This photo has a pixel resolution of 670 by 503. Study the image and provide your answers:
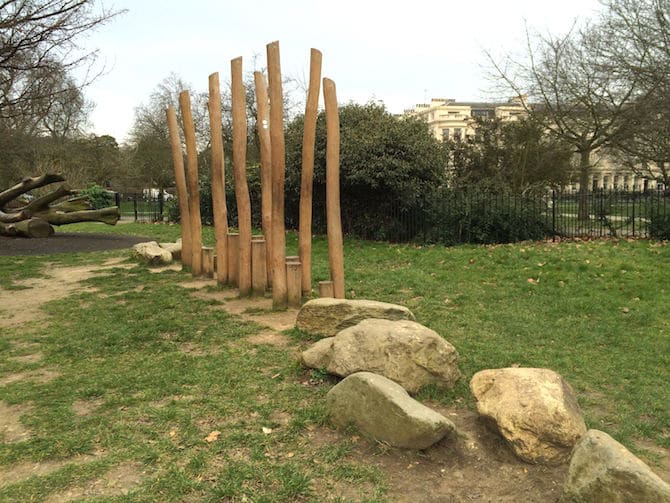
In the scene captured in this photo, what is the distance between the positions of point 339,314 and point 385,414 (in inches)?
82.8

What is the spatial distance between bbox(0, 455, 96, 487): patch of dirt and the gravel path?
1021cm

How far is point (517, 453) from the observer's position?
10.1ft

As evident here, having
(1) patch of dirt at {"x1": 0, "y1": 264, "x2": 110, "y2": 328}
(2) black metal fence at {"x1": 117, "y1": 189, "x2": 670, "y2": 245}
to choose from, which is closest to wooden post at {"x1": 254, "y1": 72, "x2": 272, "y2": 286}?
(1) patch of dirt at {"x1": 0, "y1": 264, "x2": 110, "y2": 328}

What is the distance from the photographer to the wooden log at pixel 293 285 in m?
6.57

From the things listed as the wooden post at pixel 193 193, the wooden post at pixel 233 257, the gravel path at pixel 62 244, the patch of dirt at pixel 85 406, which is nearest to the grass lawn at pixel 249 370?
the patch of dirt at pixel 85 406

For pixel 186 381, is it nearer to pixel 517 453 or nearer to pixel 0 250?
pixel 517 453

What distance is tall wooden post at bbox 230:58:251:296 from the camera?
23.5 feet

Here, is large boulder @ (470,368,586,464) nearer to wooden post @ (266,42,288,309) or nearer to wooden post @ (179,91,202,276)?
wooden post @ (266,42,288,309)

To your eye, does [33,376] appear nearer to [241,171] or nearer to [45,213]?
[241,171]

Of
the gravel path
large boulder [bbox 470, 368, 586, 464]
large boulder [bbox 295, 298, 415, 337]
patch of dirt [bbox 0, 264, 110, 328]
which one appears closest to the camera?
large boulder [bbox 470, 368, 586, 464]

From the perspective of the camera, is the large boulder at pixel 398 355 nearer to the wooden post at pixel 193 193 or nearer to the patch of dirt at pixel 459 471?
the patch of dirt at pixel 459 471

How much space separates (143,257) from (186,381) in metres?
6.77

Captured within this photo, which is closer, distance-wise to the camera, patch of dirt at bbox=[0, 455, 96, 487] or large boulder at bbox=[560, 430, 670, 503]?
large boulder at bbox=[560, 430, 670, 503]

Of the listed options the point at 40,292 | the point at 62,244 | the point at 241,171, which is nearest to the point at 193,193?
the point at 241,171
